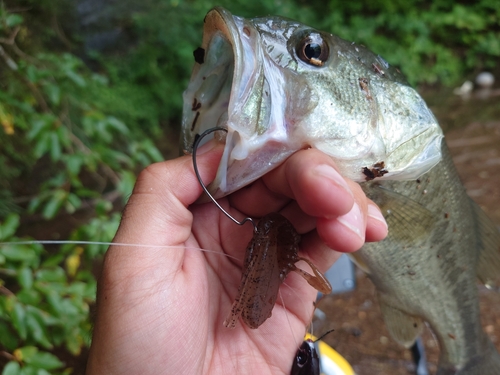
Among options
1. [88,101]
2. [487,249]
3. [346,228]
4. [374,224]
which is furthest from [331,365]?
Result: [88,101]

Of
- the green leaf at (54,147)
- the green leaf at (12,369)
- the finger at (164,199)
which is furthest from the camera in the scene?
the green leaf at (54,147)

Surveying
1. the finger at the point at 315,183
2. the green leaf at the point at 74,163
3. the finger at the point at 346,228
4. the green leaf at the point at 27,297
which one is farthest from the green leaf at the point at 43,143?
the finger at the point at 346,228

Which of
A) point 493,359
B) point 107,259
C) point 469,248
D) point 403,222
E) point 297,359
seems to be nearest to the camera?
point 107,259

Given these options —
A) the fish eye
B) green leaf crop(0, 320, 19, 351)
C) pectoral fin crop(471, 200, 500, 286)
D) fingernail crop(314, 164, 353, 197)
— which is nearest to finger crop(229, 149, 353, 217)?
fingernail crop(314, 164, 353, 197)

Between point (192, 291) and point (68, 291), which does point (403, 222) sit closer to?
point (192, 291)

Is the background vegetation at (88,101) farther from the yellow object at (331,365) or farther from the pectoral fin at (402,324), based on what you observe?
the pectoral fin at (402,324)

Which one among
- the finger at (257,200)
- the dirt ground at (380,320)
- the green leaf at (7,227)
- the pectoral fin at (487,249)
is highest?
the finger at (257,200)

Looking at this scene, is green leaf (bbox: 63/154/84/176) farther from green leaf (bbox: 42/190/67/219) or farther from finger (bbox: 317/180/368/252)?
finger (bbox: 317/180/368/252)

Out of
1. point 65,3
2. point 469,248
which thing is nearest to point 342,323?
point 469,248

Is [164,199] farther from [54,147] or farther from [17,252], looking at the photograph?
[54,147]
